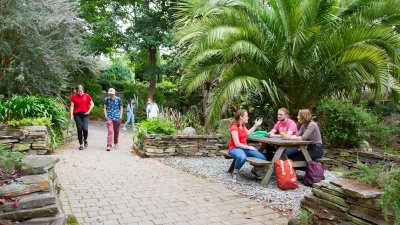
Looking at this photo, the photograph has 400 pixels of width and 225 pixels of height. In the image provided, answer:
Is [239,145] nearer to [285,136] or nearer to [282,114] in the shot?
[285,136]

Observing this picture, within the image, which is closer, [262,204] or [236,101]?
[262,204]

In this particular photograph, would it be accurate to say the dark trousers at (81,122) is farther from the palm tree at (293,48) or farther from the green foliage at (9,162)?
the green foliage at (9,162)

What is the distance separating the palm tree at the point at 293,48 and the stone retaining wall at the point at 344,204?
9.66ft

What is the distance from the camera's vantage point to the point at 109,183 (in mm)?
5219

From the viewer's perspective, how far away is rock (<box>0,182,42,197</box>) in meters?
2.98

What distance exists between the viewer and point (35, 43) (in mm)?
9492

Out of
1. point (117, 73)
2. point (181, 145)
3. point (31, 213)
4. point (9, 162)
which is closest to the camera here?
point (31, 213)

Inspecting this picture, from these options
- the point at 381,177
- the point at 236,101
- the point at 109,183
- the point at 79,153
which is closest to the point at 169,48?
the point at 236,101

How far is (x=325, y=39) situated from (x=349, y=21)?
1.99ft

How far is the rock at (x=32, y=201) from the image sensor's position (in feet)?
9.21

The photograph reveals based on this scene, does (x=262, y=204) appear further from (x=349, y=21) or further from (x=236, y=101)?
(x=236, y=101)

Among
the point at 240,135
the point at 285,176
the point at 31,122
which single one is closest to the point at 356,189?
the point at 285,176

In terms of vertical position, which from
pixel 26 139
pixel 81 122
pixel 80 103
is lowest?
pixel 26 139

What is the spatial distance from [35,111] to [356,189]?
7614 mm
